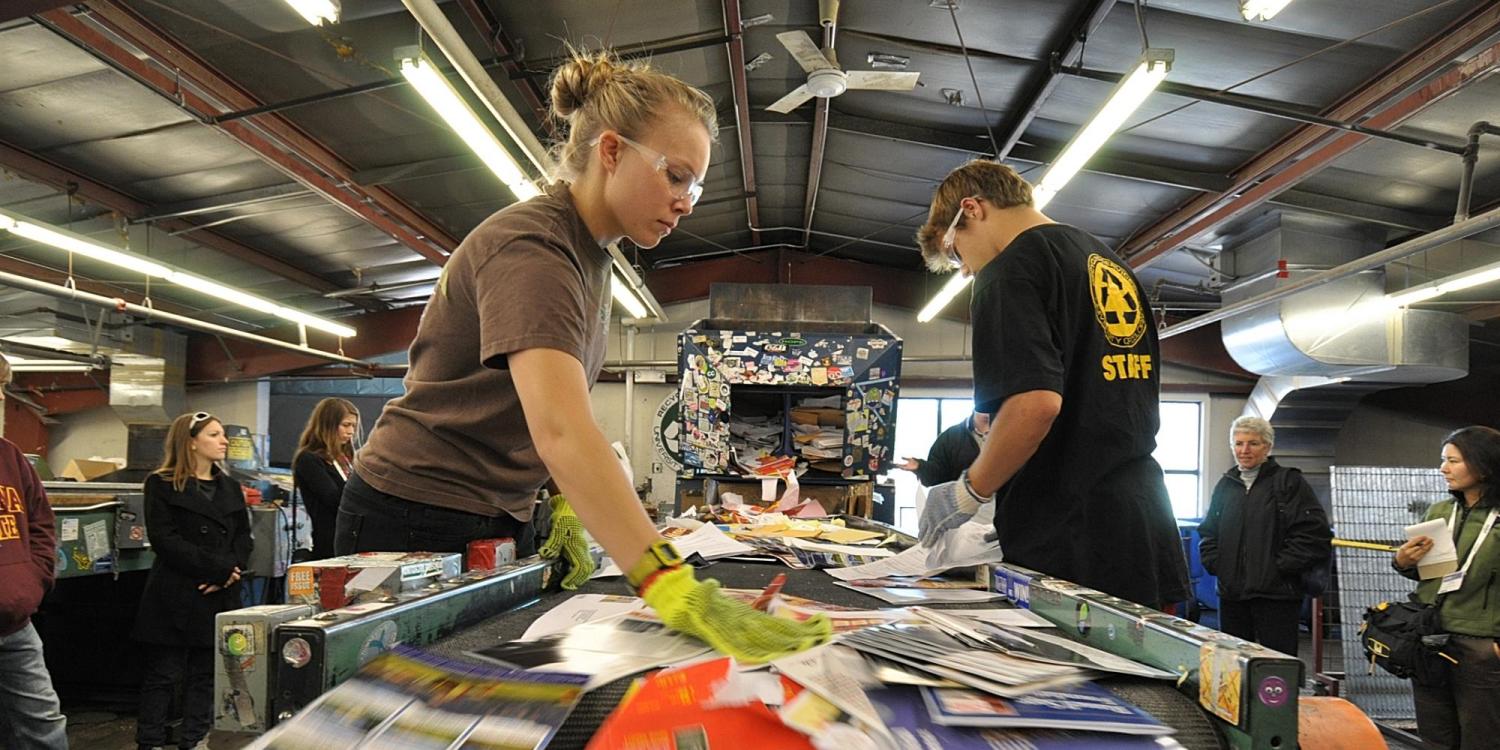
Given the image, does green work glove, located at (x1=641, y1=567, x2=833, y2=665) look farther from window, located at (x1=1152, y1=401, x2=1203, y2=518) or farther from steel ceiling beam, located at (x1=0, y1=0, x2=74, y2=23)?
window, located at (x1=1152, y1=401, x2=1203, y2=518)

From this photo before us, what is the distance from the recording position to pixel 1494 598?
13.6ft

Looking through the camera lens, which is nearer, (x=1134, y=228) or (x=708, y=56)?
(x=708, y=56)

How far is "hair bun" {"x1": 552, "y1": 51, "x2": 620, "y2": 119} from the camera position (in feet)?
5.16

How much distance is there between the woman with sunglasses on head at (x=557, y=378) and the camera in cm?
114

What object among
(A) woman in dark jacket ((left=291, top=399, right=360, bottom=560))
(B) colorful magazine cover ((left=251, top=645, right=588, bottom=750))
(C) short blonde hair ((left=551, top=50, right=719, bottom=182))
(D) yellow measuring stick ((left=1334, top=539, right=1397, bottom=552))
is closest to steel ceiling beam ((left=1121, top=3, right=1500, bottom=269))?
(D) yellow measuring stick ((left=1334, top=539, right=1397, bottom=552))

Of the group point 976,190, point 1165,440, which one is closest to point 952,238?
point 976,190

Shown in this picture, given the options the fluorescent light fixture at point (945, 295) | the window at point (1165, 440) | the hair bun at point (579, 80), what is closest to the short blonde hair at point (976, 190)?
the hair bun at point (579, 80)

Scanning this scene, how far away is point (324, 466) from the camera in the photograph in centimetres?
482

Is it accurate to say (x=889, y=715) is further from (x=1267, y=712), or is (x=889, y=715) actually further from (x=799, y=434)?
(x=799, y=434)

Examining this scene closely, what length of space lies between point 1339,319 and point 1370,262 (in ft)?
5.50

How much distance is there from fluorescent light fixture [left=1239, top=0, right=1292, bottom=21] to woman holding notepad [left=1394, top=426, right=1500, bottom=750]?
2.44 meters

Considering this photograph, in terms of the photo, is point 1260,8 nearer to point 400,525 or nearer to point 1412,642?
point 1412,642

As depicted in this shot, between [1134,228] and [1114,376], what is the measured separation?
26.4 feet

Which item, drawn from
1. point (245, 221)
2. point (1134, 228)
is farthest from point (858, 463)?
point (245, 221)
